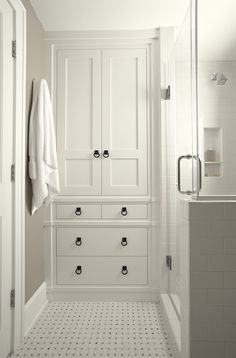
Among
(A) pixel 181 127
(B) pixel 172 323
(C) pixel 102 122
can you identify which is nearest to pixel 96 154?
(C) pixel 102 122

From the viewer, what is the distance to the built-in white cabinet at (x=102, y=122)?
9.49ft

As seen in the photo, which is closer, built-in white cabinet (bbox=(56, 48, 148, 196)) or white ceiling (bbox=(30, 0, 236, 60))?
white ceiling (bbox=(30, 0, 236, 60))

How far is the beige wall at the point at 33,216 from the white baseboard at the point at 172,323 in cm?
102

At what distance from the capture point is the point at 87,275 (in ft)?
9.39

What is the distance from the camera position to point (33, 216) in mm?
2543

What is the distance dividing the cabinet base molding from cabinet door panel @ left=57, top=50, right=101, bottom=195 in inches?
34.0

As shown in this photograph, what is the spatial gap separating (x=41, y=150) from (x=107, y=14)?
1.26 meters

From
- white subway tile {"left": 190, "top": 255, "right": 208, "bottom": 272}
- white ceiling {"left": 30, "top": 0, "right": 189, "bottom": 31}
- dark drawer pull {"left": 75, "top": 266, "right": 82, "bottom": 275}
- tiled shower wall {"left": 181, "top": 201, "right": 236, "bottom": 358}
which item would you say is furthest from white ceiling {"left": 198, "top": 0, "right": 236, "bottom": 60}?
dark drawer pull {"left": 75, "top": 266, "right": 82, "bottom": 275}

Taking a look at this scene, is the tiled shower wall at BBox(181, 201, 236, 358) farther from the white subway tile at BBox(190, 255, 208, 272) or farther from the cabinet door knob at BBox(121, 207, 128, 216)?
the cabinet door knob at BBox(121, 207, 128, 216)

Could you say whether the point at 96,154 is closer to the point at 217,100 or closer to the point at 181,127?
the point at 181,127

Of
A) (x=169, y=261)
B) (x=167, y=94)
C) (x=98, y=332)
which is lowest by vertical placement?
(x=98, y=332)

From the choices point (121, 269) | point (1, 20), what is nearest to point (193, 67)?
point (1, 20)

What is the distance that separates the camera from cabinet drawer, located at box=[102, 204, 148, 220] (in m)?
2.88

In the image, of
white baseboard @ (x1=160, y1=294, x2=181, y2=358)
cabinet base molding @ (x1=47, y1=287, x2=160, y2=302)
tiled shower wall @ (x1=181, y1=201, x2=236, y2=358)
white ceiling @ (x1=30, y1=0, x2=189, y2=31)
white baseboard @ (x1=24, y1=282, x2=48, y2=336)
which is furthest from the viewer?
cabinet base molding @ (x1=47, y1=287, x2=160, y2=302)
